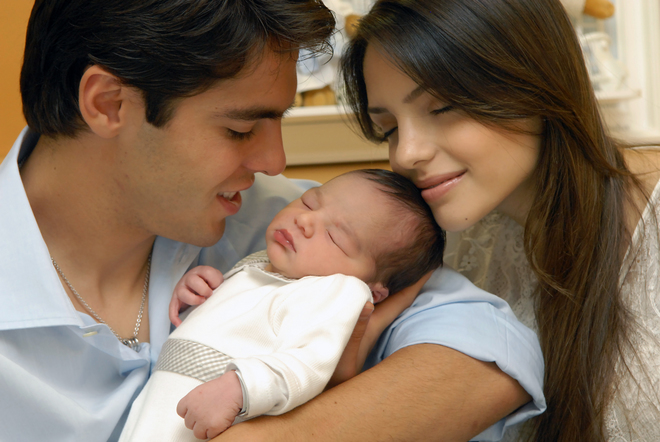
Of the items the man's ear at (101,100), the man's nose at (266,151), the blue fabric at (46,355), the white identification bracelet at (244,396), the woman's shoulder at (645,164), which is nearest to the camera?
the white identification bracelet at (244,396)

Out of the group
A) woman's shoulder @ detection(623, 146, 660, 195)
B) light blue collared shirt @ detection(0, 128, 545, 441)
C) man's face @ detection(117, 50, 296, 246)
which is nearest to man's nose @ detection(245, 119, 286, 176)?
man's face @ detection(117, 50, 296, 246)

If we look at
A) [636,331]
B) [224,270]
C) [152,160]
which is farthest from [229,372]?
[636,331]

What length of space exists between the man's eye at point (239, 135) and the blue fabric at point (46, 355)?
47 centimetres

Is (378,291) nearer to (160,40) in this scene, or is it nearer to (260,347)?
(260,347)

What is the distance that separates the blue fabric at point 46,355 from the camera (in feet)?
3.87

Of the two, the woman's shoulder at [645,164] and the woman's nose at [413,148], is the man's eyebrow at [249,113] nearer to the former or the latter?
the woman's nose at [413,148]

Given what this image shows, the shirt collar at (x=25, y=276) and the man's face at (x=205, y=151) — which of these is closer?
the shirt collar at (x=25, y=276)

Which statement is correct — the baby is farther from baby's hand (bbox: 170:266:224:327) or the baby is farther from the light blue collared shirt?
the light blue collared shirt

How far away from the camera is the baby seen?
1.03 metres

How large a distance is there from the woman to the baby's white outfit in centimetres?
39

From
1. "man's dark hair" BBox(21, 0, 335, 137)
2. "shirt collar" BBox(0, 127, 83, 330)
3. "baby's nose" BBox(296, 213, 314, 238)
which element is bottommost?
"baby's nose" BBox(296, 213, 314, 238)

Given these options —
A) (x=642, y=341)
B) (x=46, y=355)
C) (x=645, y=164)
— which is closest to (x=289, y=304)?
(x=46, y=355)

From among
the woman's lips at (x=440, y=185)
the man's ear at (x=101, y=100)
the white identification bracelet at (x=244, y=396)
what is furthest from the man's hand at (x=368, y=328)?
the man's ear at (x=101, y=100)

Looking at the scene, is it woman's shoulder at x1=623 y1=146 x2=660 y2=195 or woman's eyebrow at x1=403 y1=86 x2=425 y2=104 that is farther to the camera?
woman's shoulder at x1=623 y1=146 x2=660 y2=195
